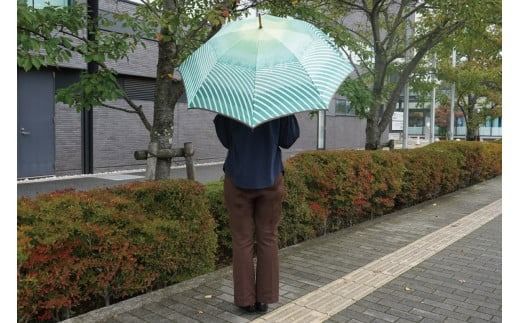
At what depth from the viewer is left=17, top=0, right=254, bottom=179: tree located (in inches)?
157

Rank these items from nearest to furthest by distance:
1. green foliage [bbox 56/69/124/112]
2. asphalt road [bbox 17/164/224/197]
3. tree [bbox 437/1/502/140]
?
green foliage [bbox 56/69/124/112]
tree [bbox 437/1/502/140]
asphalt road [bbox 17/164/224/197]

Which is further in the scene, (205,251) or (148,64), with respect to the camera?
(148,64)

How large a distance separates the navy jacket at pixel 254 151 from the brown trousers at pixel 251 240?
0.36 feet

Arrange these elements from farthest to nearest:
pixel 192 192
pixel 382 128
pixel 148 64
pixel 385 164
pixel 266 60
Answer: pixel 148 64
pixel 382 128
pixel 385 164
pixel 192 192
pixel 266 60

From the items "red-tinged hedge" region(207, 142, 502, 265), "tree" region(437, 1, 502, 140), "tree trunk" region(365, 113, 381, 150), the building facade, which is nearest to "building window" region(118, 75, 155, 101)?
the building facade

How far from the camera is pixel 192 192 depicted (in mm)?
4328

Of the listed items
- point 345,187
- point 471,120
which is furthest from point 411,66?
point 471,120

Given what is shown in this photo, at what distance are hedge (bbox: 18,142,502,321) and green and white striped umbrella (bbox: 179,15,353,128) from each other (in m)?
1.17

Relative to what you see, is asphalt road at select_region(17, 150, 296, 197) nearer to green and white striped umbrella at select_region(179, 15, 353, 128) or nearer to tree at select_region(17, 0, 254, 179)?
tree at select_region(17, 0, 254, 179)

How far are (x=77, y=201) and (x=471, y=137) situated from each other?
18210 mm

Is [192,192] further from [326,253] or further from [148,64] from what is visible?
[148,64]

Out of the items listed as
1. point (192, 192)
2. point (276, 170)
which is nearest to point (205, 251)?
point (192, 192)

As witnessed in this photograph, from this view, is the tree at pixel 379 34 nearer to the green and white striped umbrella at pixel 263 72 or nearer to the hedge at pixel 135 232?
the hedge at pixel 135 232

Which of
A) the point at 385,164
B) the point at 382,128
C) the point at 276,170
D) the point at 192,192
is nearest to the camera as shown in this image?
the point at 276,170
